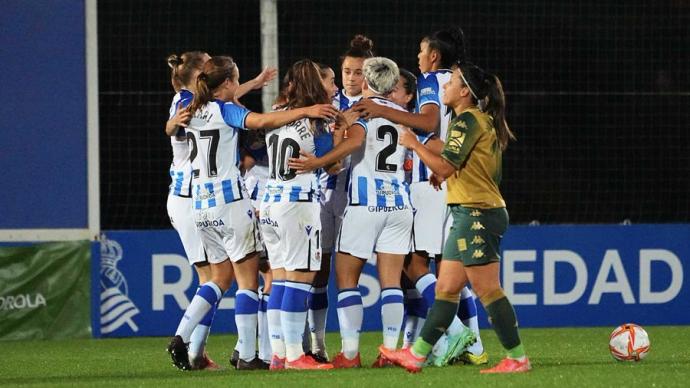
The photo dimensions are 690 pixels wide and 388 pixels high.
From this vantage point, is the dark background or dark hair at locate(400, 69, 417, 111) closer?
dark hair at locate(400, 69, 417, 111)

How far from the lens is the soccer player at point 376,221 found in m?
8.39

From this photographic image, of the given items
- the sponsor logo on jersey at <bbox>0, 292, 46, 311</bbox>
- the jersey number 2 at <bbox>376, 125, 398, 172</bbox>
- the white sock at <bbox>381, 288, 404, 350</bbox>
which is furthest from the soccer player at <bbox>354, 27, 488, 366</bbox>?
the sponsor logo on jersey at <bbox>0, 292, 46, 311</bbox>

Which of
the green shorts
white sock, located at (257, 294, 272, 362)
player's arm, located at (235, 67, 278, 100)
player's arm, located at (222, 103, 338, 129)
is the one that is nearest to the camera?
the green shorts

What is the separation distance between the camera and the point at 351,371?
322 inches

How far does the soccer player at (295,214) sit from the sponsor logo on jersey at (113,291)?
4.12m

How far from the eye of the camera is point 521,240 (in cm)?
1270

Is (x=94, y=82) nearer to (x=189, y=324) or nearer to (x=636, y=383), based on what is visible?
(x=189, y=324)

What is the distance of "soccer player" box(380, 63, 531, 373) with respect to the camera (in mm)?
7660

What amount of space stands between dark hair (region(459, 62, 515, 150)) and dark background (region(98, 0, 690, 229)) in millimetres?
8801

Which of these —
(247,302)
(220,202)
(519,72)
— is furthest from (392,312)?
(519,72)

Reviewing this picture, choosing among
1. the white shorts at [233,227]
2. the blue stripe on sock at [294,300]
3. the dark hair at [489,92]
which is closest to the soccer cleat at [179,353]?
the white shorts at [233,227]

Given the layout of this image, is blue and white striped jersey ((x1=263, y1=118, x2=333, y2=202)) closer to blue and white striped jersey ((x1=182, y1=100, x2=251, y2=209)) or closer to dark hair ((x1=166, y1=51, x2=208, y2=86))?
blue and white striped jersey ((x1=182, y1=100, x2=251, y2=209))

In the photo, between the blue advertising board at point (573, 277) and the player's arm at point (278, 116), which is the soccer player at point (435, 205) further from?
the blue advertising board at point (573, 277)

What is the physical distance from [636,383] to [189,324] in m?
2.66
